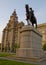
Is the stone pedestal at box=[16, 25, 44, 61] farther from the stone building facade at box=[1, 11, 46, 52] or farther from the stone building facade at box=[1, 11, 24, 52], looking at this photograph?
the stone building facade at box=[1, 11, 24, 52]

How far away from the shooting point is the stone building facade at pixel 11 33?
90375 millimetres

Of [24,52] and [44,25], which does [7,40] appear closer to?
[44,25]

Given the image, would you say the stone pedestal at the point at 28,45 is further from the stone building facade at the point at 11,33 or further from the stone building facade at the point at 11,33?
the stone building facade at the point at 11,33

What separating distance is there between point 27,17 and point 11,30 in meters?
73.6

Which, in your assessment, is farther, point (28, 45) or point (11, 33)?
point (11, 33)

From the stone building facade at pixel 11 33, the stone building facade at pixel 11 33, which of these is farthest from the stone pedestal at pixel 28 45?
the stone building facade at pixel 11 33

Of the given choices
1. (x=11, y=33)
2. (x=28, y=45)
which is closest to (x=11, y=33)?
(x=11, y=33)

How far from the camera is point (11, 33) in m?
94.4

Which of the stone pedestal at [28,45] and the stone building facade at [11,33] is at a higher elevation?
the stone building facade at [11,33]

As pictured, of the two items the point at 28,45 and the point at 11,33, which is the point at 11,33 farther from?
the point at 28,45

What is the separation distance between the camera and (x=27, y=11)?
22.2m

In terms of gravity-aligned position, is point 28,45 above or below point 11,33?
below

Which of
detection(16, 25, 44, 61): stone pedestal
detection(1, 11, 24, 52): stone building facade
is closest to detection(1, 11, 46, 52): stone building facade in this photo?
detection(1, 11, 24, 52): stone building facade

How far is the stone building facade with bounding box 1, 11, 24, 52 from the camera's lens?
90375mm
